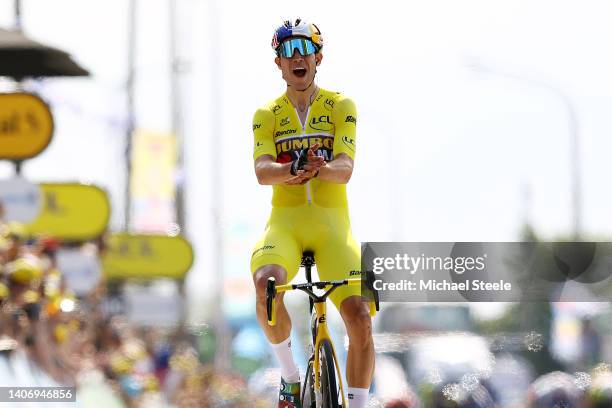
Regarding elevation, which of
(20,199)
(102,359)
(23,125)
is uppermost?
(23,125)

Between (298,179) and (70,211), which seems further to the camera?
(70,211)

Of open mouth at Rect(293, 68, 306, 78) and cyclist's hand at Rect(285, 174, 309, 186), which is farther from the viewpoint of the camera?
open mouth at Rect(293, 68, 306, 78)

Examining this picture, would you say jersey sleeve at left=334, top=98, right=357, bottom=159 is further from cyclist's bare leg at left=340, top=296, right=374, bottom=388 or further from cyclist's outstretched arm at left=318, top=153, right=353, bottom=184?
cyclist's bare leg at left=340, top=296, right=374, bottom=388

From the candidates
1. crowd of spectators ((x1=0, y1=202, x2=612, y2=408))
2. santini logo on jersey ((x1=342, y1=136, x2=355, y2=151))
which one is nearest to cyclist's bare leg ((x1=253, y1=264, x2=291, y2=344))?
santini logo on jersey ((x1=342, y1=136, x2=355, y2=151))

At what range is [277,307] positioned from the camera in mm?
7664

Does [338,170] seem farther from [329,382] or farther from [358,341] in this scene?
[329,382]

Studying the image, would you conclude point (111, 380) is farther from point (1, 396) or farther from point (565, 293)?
point (565, 293)

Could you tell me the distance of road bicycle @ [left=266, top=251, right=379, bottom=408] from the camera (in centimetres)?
711

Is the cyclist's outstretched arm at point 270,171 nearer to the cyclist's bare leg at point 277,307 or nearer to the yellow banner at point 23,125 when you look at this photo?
the cyclist's bare leg at point 277,307

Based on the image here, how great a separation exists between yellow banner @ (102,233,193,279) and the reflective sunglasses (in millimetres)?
10544

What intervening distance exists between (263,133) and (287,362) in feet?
5.08

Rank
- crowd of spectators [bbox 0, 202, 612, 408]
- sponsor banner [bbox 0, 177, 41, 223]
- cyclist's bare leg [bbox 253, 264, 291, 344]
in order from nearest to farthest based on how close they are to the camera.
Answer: cyclist's bare leg [bbox 253, 264, 291, 344], crowd of spectators [bbox 0, 202, 612, 408], sponsor banner [bbox 0, 177, 41, 223]

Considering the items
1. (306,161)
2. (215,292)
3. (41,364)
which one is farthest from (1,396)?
(215,292)

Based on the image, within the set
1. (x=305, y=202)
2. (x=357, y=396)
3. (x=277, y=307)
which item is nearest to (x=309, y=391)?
(x=357, y=396)
